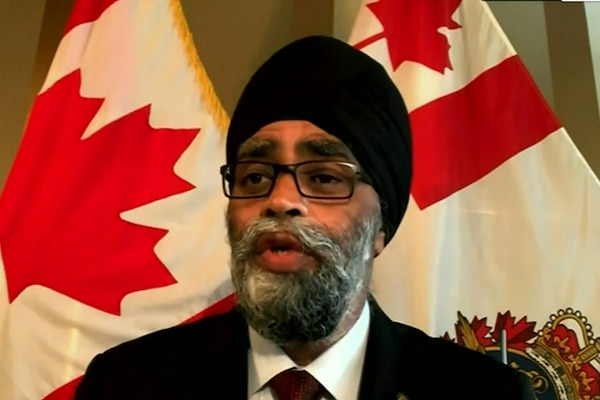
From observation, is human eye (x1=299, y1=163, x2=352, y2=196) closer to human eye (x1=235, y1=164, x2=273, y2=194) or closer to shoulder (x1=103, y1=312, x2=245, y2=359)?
human eye (x1=235, y1=164, x2=273, y2=194)

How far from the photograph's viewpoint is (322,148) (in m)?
0.98

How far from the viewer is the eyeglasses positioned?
3.18 feet

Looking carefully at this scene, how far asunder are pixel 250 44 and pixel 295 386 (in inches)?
32.5

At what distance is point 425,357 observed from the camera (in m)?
1.02

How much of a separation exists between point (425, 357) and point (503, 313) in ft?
1.06

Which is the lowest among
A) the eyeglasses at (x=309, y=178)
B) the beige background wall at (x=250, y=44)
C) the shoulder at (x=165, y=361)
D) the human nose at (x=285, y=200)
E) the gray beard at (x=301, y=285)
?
the shoulder at (x=165, y=361)

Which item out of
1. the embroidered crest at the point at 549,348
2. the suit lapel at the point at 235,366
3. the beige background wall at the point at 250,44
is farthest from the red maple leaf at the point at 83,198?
the embroidered crest at the point at 549,348

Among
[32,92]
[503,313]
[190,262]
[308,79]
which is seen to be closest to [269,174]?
[308,79]

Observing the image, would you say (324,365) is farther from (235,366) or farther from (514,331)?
(514,331)

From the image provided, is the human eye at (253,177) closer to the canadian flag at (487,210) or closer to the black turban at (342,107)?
the black turban at (342,107)

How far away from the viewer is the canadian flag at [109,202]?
1.17 meters

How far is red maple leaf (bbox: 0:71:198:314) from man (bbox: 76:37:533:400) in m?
0.20

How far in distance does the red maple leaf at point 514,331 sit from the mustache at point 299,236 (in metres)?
0.47

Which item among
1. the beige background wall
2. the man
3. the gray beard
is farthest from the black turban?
the beige background wall
